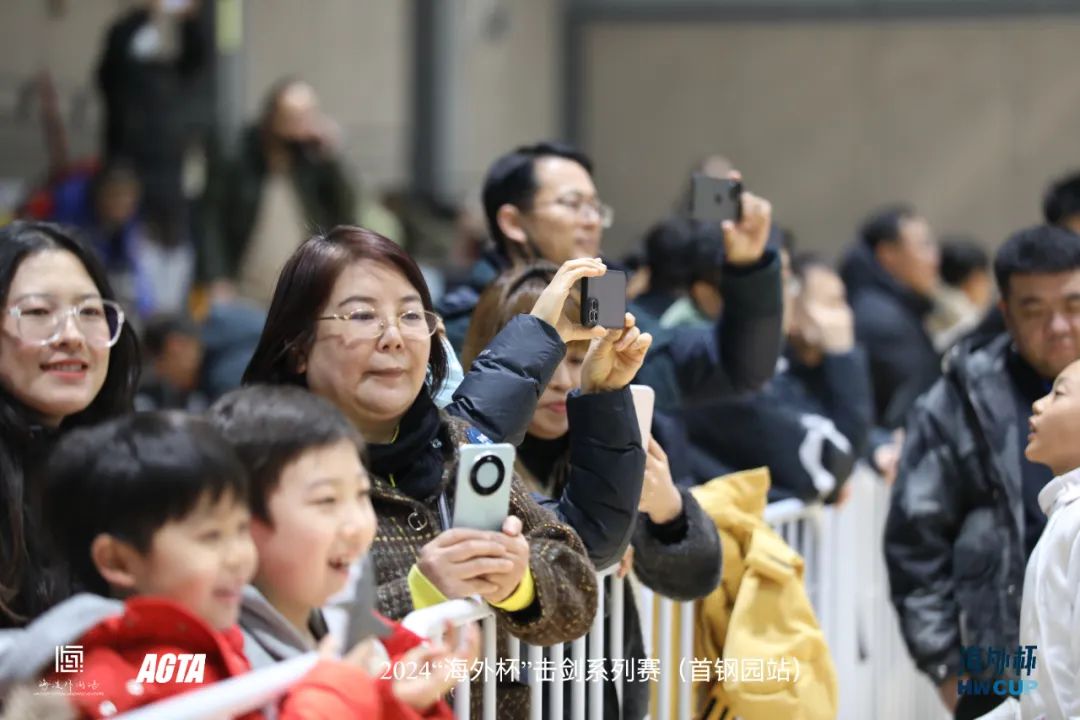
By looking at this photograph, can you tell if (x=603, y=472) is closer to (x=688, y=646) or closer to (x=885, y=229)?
(x=688, y=646)

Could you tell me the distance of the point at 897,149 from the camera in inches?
531

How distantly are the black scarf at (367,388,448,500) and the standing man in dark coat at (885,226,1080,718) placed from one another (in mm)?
1757

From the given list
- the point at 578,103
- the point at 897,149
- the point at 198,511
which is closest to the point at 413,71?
the point at 578,103

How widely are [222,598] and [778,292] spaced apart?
249cm

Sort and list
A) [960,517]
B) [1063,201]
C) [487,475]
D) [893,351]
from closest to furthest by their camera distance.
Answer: [487,475], [960,517], [1063,201], [893,351]

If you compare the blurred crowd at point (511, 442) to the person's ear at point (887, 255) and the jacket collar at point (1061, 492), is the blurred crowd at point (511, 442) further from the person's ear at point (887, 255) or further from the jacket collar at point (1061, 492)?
the person's ear at point (887, 255)

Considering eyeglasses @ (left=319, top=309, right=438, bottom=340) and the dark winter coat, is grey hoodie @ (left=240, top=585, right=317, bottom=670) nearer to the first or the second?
eyeglasses @ (left=319, top=309, right=438, bottom=340)

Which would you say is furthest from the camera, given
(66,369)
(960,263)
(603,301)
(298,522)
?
(960,263)

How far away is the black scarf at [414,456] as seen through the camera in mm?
3066

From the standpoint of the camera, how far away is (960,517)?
446 cm

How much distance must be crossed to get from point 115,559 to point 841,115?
11.9m

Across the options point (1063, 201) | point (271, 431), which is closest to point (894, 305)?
point (1063, 201)

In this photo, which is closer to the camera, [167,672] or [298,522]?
[167,672]

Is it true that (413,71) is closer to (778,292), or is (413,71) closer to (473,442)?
(778,292)
